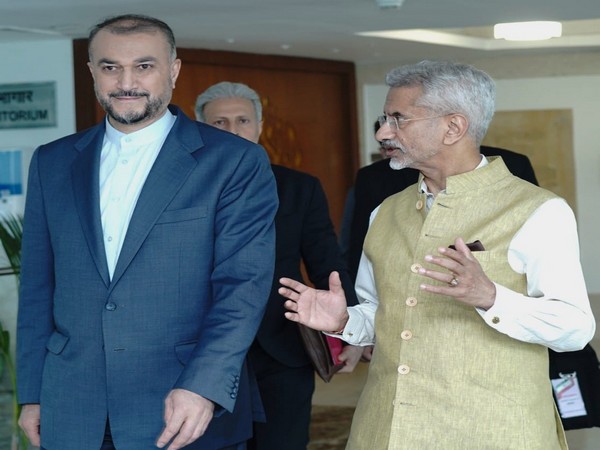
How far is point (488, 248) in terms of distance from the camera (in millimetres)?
2648

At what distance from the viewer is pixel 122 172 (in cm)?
292

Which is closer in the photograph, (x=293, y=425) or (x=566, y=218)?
(x=566, y=218)

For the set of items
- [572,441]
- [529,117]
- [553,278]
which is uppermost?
[529,117]

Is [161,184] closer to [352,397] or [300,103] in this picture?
[352,397]

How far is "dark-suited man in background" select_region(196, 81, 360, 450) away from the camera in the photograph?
3973 millimetres

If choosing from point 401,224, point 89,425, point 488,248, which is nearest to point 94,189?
point 89,425

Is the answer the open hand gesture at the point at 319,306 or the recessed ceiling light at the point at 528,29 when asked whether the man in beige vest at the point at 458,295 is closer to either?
the open hand gesture at the point at 319,306

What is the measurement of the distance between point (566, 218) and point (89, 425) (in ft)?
4.16

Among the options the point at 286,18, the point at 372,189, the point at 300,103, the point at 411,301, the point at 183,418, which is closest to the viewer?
the point at 183,418

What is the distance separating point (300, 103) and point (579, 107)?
3.22 m

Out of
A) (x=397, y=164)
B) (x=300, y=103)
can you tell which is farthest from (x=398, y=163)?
(x=300, y=103)

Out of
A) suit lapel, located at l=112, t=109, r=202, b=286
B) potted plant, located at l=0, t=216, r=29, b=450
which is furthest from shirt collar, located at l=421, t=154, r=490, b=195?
potted plant, located at l=0, t=216, r=29, b=450

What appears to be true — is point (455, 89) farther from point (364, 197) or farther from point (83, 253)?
point (364, 197)

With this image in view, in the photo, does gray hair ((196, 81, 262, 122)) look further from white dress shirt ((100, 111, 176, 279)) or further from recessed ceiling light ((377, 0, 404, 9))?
recessed ceiling light ((377, 0, 404, 9))
